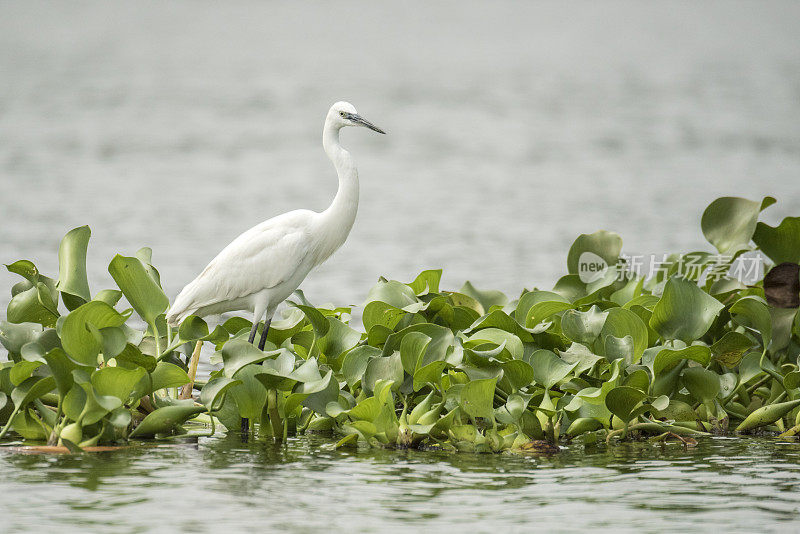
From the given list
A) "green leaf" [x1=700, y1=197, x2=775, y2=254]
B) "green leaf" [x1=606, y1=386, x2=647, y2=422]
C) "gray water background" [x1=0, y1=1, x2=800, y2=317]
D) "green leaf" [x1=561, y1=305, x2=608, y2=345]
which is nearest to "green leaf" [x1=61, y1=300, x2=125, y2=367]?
"green leaf" [x1=561, y1=305, x2=608, y2=345]

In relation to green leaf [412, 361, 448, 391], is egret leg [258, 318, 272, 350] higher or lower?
higher

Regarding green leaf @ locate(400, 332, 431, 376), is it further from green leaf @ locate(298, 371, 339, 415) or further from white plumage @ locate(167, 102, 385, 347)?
white plumage @ locate(167, 102, 385, 347)

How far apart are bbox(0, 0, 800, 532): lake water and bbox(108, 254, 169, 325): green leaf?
2.81 feet

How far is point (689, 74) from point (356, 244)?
28308mm

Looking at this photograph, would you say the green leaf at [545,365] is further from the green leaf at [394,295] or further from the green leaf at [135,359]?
the green leaf at [135,359]

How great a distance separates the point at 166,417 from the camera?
5.79 metres

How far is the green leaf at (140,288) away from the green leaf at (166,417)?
637mm

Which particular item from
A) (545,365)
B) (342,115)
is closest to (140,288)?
(342,115)

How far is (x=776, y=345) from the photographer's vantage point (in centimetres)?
624

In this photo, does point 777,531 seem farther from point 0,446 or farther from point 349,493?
point 0,446

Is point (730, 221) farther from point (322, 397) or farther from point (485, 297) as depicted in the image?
point (322, 397)

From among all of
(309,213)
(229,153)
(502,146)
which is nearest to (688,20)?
(502,146)

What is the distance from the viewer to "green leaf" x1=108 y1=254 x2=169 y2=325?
609cm

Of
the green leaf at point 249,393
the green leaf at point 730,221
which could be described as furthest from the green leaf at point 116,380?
the green leaf at point 730,221
